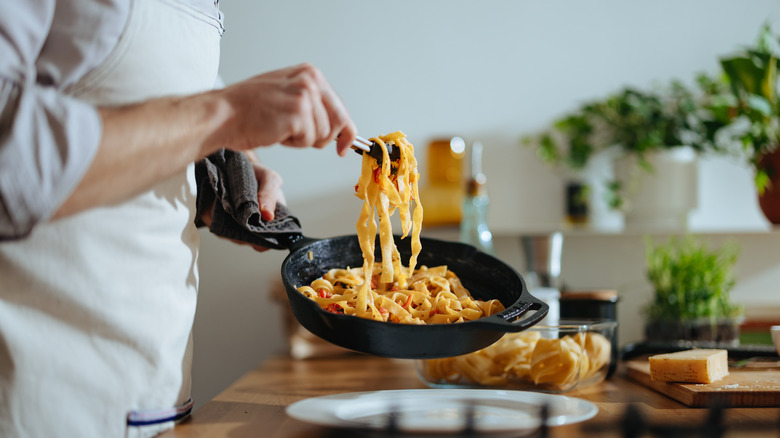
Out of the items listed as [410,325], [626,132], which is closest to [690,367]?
[410,325]

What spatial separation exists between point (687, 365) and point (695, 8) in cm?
119

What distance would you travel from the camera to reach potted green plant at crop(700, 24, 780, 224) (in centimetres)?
147

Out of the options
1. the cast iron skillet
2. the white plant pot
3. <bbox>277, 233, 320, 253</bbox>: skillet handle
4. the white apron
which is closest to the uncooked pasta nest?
the cast iron skillet

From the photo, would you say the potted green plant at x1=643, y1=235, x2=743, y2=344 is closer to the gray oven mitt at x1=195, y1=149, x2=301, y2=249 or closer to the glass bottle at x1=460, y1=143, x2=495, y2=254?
the glass bottle at x1=460, y1=143, x2=495, y2=254

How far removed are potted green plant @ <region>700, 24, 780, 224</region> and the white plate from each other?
41.9 inches

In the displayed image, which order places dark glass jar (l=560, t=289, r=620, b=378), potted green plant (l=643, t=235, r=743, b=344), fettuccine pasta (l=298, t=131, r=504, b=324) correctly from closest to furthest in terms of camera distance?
fettuccine pasta (l=298, t=131, r=504, b=324) → dark glass jar (l=560, t=289, r=620, b=378) → potted green plant (l=643, t=235, r=743, b=344)

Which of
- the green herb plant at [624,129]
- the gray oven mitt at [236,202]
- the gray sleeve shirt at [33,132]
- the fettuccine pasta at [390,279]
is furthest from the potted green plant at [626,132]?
the gray sleeve shirt at [33,132]

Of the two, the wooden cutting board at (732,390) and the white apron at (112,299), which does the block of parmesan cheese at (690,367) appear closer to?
the wooden cutting board at (732,390)

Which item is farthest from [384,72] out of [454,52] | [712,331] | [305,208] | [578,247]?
[712,331]

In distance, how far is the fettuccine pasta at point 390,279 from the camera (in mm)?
755

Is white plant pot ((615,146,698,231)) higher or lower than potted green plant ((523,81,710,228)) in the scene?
lower

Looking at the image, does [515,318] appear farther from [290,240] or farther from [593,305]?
[593,305]

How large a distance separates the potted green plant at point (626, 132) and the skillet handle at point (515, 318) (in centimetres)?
91

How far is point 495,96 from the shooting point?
1.68 metres
